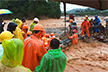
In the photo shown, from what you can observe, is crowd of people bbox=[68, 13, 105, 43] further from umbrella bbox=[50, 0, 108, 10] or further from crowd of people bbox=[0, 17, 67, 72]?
crowd of people bbox=[0, 17, 67, 72]

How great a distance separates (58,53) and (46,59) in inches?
8.3

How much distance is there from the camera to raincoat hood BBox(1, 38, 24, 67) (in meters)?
1.19

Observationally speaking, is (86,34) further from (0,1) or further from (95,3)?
(0,1)

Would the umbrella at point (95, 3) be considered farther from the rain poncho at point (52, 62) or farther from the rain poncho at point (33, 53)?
the rain poncho at point (52, 62)

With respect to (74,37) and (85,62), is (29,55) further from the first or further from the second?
(74,37)

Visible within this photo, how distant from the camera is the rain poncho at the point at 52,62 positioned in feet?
6.08

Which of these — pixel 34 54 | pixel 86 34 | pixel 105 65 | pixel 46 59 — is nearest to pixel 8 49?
pixel 46 59

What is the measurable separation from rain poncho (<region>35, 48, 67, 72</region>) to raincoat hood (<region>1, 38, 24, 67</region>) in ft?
2.10

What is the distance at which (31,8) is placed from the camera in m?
22.7

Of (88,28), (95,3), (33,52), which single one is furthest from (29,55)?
(88,28)

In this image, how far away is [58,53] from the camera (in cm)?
190

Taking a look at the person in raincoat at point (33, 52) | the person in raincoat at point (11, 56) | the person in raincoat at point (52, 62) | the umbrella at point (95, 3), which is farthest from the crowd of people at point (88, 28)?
the person in raincoat at point (11, 56)

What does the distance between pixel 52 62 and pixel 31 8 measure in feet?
72.2

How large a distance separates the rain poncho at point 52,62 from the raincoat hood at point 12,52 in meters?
0.64
